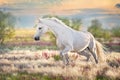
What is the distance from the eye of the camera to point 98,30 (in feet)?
11.3

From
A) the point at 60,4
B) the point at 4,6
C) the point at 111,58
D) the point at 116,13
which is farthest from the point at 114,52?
the point at 4,6

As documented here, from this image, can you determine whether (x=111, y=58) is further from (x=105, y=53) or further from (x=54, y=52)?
(x=54, y=52)

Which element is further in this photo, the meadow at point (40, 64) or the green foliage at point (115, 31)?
the green foliage at point (115, 31)

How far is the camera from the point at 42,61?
3.41 m

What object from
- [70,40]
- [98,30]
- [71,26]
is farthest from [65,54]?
[98,30]

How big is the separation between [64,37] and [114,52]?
17.7 inches

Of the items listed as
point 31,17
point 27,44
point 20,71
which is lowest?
point 20,71

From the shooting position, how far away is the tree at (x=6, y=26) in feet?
11.1

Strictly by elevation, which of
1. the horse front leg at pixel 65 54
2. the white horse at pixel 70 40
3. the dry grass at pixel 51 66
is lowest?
the dry grass at pixel 51 66

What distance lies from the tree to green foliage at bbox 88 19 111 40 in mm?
654

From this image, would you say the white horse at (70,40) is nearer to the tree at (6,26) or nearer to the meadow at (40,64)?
the meadow at (40,64)

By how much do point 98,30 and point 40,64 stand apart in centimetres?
57

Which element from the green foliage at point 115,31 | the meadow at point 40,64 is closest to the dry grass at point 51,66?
the meadow at point 40,64

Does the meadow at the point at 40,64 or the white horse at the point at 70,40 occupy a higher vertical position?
the white horse at the point at 70,40
